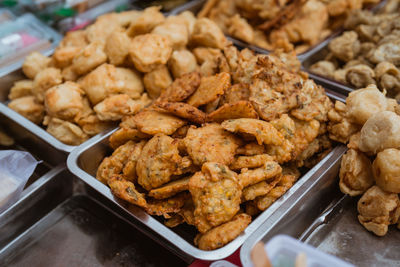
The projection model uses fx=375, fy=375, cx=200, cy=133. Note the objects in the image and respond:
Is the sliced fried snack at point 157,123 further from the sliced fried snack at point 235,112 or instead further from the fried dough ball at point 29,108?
the fried dough ball at point 29,108

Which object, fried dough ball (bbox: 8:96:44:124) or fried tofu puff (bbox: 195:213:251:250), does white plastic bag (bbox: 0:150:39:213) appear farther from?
fried tofu puff (bbox: 195:213:251:250)

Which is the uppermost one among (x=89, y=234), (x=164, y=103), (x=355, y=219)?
(x=164, y=103)

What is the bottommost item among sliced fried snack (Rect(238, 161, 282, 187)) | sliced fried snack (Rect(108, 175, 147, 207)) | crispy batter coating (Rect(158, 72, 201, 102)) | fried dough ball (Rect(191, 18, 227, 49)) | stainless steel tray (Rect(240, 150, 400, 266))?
stainless steel tray (Rect(240, 150, 400, 266))

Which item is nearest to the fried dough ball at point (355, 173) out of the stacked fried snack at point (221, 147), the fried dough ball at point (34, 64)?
the stacked fried snack at point (221, 147)

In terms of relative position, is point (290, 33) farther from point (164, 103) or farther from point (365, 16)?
point (164, 103)

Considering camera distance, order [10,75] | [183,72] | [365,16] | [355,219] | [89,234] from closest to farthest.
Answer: [355,219] < [89,234] < [183,72] < [10,75] < [365,16]

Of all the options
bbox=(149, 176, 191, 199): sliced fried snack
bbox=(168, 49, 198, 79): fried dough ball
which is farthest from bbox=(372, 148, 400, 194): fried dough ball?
bbox=(168, 49, 198, 79): fried dough ball

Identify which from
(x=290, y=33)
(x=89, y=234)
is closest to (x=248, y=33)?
(x=290, y=33)
